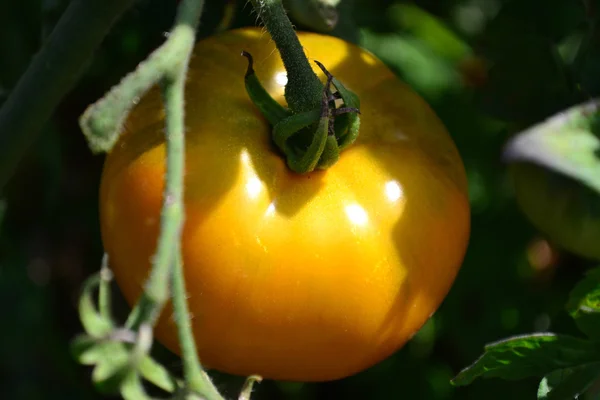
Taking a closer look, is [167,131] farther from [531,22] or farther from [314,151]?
[531,22]

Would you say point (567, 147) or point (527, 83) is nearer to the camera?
point (567, 147)

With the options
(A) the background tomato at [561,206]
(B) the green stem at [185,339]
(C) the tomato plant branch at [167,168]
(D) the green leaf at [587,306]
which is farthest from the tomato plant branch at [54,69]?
(D) the green leaf at [587,306]

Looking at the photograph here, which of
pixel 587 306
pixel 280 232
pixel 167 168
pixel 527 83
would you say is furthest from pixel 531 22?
pixel 167 168

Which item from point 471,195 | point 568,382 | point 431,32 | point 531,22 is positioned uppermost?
point 531,22

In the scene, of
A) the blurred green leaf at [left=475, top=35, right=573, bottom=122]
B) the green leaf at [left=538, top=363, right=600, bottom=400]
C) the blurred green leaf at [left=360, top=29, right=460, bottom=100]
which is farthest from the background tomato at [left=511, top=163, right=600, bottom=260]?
the blurred green leaf at [left=360, top=29, right=460, bottom=100]

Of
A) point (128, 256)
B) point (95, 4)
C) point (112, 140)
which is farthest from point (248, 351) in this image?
point (95, 4)

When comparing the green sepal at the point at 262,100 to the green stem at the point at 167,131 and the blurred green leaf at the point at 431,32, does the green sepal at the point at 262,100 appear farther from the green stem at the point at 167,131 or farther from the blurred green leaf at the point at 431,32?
the blurred green leaf at the point at 431,32

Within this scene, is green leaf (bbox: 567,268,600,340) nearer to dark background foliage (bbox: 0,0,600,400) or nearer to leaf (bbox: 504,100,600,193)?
leaf (bbox: 504,100,600,193)
